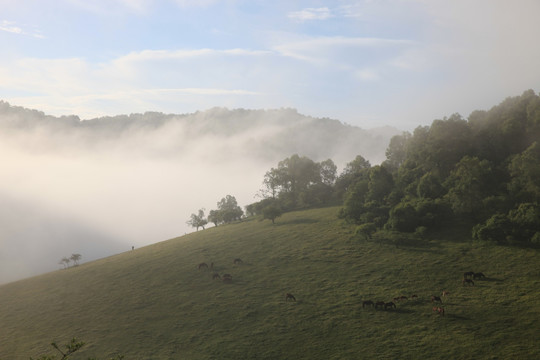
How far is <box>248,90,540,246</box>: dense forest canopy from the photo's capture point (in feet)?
222

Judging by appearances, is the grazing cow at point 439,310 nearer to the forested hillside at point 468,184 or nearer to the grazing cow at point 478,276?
the grazing cow at point 478,276

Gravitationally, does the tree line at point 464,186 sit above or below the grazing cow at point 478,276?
above

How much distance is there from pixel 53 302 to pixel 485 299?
65889 millimetres

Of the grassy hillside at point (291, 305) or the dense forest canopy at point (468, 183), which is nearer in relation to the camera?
the grassy hillside at point (291, 305)

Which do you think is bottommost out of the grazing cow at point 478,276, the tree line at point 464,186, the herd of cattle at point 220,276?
the grazing cow at point 478,276

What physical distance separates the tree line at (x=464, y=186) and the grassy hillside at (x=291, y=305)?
5.72 meters

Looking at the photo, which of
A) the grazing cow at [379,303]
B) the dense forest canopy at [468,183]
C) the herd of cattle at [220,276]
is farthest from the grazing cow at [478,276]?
the herd of cattle at [220,276]

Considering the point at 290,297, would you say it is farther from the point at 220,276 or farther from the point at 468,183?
the point at 468,183

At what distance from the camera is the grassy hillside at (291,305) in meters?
40.9

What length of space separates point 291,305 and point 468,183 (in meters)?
44.4

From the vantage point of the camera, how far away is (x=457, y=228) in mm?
71188

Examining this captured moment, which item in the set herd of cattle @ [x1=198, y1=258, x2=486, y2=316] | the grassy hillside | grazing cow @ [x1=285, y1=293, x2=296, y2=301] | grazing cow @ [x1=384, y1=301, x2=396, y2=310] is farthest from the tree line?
grazing cow @ [x1=285, y1=293, x2=296, y2=301]

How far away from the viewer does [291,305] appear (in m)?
51.8

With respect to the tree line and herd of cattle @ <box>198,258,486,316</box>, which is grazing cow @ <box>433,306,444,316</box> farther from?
the tree line
